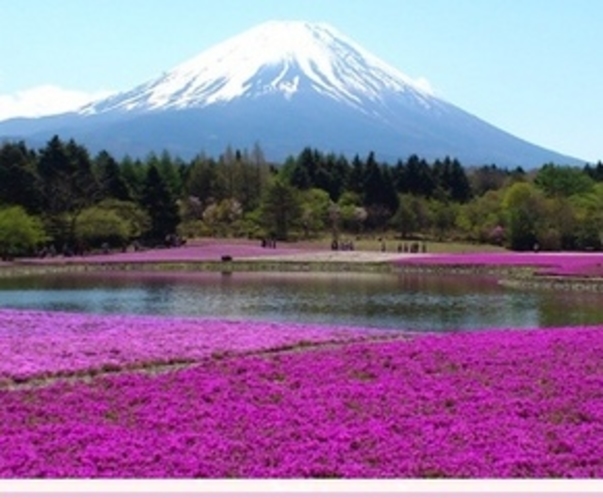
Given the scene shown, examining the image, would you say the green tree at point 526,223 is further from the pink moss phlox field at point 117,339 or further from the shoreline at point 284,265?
the pink moss phlox field at point 117,339

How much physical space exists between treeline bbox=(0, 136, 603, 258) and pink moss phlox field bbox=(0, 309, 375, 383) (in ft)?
148

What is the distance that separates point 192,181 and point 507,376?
95934 mm

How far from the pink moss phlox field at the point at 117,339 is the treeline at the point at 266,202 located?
148 ft

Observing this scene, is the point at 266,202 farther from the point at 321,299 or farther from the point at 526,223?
the point at 321,299

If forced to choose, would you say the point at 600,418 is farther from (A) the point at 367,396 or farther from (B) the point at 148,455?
(B) the point at 148,455

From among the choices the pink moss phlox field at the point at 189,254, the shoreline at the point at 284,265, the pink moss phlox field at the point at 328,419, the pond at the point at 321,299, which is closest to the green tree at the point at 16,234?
the pink moss phlox field at the point at 189,254

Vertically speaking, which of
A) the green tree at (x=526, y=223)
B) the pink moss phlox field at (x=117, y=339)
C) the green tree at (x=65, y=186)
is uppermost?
the green tree at (x=65, y=186)

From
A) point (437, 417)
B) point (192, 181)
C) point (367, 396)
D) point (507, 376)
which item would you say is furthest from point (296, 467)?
point (192, 181)

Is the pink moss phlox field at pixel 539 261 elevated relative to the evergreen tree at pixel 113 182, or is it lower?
lower

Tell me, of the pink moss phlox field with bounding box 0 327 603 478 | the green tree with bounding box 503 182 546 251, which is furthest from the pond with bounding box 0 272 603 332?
the green tree with bounding box 503 182 546 251

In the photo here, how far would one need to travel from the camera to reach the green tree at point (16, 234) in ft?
227

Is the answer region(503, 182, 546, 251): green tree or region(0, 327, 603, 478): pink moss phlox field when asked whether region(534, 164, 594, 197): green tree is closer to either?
region(503, 182, 546, 251): green tree

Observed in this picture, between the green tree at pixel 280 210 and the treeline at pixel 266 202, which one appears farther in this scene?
the green tree at pixel 280 210

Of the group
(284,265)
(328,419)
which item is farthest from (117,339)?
(284,265)
